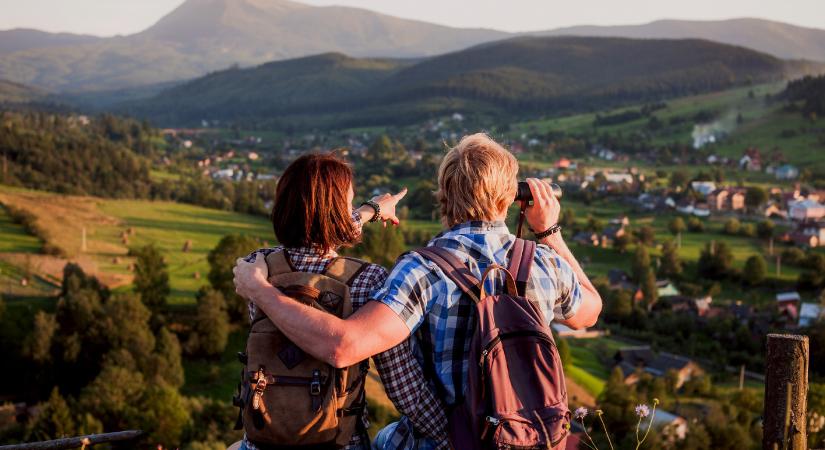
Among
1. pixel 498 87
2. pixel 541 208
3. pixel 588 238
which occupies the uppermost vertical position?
pixel 498 87

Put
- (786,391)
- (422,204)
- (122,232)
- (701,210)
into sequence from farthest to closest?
(701,210) < (422,204) < (122,232) < (786,391)

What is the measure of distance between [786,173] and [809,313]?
39428 mm

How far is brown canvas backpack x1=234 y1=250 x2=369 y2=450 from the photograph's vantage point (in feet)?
8.25

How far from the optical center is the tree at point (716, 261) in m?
37.4

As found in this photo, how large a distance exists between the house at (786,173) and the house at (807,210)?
1395cm

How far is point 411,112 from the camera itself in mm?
138625

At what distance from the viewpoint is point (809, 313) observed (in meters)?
30.5

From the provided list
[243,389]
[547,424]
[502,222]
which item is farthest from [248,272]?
[547,424]

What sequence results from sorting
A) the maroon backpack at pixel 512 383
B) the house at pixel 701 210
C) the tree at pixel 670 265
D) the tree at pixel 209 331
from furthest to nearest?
the house at pixel 701 210, the tree at pixel 670 265, the tree at pixel 209 331, the maroon backpack at pixel 512 383

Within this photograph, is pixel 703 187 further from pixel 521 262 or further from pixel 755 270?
pixel 521 262

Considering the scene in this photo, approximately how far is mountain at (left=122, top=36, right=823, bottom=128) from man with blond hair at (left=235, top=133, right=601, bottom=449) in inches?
5233

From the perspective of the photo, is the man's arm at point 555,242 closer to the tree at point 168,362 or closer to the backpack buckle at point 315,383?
the backpack buckle at point 315,383

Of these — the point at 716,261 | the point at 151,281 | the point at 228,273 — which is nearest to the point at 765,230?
the point at 716,261

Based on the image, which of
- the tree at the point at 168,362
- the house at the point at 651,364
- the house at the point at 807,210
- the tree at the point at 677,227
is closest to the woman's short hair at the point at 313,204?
the tree at the point at 168,362
